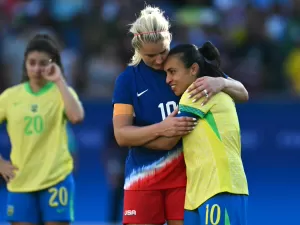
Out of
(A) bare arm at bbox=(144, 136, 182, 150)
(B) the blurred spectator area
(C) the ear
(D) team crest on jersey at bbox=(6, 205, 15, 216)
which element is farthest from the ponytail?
(B) the blurred spectator area

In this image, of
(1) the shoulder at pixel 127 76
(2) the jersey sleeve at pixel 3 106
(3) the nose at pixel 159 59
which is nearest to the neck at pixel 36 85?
(2) the jersey sleeve at pixel 3 106

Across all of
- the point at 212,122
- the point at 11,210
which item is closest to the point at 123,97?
the point at 212,122

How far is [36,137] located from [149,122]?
1.46m

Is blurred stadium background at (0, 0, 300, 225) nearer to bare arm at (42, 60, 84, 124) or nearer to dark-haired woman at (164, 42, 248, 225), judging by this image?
bare arm at (42, 60, 84, 124)

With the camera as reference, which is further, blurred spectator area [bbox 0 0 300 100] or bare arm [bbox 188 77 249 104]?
blurred spectator area [bbox 0 0 300 100]

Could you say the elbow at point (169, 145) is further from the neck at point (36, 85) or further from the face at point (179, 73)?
the neck at point (36, 85)

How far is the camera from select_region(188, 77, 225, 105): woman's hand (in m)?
6.13

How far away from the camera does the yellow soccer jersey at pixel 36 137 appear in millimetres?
7715

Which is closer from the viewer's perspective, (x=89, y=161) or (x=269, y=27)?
(x=89, y=161)

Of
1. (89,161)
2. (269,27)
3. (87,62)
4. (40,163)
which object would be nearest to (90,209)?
(89,161)

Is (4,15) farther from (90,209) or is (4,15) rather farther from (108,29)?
(90,209)

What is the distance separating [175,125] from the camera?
20.5 ft

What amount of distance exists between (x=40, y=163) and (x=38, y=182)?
0.55 feet

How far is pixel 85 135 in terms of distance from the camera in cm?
1312
